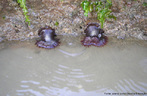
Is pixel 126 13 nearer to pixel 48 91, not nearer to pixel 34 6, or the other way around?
pixel 34 6

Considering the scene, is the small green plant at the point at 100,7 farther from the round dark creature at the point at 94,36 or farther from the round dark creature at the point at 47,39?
the round dark creature at the point at 47,39

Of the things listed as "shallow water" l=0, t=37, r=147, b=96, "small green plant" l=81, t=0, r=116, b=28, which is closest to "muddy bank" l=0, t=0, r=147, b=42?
"small green plant" l=81, t=0, r=116, b=28

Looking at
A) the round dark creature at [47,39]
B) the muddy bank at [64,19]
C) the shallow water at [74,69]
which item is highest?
the muddy bank at [64,19]

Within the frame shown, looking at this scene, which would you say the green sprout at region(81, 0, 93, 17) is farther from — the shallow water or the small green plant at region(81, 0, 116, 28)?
the shallow water

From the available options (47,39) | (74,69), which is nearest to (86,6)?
(47,39)

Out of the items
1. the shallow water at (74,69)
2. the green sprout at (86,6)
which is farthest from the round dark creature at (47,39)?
the green sprout at (86,6)

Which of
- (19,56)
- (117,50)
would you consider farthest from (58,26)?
(117,50)
